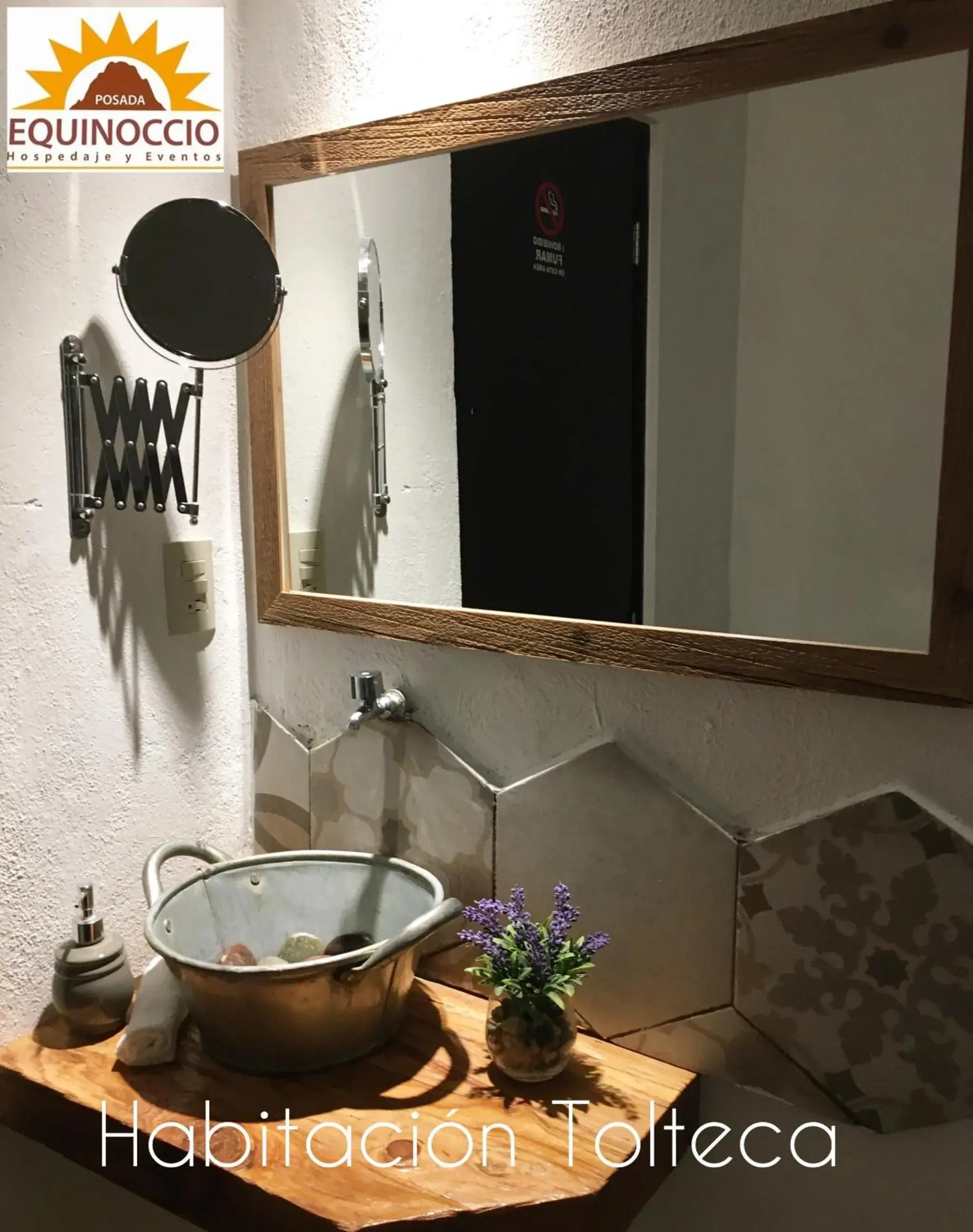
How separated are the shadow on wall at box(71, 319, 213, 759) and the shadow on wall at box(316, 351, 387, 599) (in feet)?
0.61

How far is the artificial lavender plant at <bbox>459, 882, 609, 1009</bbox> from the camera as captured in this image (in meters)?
0.94

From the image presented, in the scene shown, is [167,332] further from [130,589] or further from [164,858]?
[164,858]

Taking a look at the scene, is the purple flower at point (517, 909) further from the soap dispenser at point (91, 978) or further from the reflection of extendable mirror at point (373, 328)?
the reflection of extendable mirror at point (373, 328)

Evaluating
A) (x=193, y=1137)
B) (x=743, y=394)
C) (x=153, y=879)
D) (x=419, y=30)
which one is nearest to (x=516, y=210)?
(x=419, y=30)

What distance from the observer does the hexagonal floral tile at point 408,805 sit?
112cm

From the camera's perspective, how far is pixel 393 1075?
0.98 meters

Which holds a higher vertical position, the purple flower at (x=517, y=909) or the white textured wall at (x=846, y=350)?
the white textured wall at (x=846, y=350)

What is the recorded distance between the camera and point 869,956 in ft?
2.94

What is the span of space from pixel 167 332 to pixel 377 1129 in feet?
2.82

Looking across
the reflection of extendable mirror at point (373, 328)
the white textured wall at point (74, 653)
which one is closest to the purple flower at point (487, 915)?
the white textured wall at point (74, 653)

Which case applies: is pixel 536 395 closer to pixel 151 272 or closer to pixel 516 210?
pixel 516 210

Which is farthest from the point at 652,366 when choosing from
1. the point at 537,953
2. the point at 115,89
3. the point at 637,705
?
the point at 115,89

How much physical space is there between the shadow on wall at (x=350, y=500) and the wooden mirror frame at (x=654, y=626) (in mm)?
35

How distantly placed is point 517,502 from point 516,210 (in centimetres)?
31
